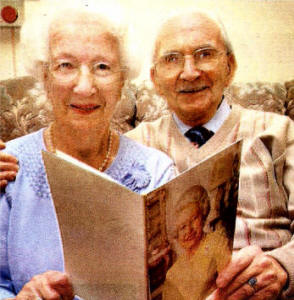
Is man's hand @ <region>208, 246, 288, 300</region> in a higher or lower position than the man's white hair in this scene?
lower

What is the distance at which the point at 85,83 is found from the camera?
0.75m

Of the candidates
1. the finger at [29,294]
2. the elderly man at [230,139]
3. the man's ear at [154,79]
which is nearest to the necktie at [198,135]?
the elderly man at [230,139]

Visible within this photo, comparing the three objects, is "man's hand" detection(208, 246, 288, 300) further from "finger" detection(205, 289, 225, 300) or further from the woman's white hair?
the woman's white hair

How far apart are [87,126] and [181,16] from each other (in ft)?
0.97

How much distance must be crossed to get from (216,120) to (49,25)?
1.28ft

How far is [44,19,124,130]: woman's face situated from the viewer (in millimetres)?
739

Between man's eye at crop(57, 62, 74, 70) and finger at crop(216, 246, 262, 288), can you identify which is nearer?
man's eye at crop(57, 62, 74, 70)

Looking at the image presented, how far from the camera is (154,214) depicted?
681 millimetres

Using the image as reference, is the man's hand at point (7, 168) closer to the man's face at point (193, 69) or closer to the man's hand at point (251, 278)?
the man's face at point (193, 69)

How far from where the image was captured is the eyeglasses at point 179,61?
32.5 inches

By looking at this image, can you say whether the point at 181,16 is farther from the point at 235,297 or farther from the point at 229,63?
the point at 235,297

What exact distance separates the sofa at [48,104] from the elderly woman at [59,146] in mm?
21

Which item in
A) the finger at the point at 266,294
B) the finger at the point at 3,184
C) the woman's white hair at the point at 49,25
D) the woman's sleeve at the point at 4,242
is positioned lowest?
the finger at the point at 266,294

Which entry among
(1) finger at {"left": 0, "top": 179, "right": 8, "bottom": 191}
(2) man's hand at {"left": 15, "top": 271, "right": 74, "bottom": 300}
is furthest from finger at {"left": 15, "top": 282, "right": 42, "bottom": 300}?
(1) finger at {"left": 0, "top": 179, "right": 8, "bottom": 191}
